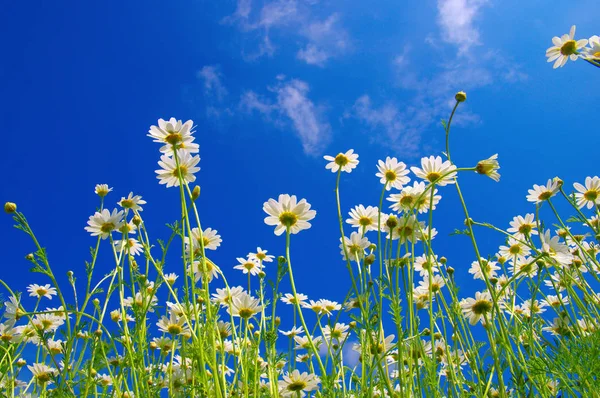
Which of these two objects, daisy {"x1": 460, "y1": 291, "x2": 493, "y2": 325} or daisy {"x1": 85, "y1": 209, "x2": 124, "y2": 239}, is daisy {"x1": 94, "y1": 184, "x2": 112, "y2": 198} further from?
daisy {"x1": 460, "y1": 291, "x2": 493, "y2": 325}

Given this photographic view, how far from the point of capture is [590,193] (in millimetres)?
3410

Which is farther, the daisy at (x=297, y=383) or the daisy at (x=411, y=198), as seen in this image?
Answer: the daisy at (x=411, y=198)

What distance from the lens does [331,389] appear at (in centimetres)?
190

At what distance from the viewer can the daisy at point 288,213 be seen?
2250 mm

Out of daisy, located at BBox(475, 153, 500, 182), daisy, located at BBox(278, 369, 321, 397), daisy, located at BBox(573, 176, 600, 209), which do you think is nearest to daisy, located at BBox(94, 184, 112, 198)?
daisy, located at BBox(278, 369, 321, 397)

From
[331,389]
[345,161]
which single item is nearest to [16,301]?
[331,389]

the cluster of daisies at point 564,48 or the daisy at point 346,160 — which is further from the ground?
the cluster of daisies at point 564,48

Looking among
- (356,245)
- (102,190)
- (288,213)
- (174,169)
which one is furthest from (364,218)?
(102,190)

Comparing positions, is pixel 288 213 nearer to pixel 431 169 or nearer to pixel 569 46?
pixel 431 169

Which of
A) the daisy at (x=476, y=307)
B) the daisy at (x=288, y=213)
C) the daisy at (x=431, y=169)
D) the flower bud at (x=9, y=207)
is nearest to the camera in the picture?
the daisy at (x=288, y=213)

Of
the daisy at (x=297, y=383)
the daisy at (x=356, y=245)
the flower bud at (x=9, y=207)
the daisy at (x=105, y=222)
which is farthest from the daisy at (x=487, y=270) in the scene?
the flower bud at (x=9, y=207)

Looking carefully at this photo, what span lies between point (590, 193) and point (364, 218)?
1776mm

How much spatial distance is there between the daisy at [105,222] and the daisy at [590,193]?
3070mm

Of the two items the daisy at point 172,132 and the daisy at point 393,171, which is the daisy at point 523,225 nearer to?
the daisy at point 393,171
